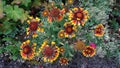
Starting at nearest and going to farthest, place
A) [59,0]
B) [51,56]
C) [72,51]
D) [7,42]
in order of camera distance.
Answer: [51,56] < [72,51] < [7,42] < [59,0]

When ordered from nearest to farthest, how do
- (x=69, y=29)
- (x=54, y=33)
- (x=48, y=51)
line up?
(x=48, y=51) → (x=69, y=29) → (x=54, y=33)

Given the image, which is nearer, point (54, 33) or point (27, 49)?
point (27, 49)

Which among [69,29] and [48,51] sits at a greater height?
[69,29]

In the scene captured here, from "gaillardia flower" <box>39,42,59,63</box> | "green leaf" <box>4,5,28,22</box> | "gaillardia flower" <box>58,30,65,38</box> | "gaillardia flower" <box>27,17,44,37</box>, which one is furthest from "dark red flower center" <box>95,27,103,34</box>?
"green leaf" <box>4,5,28,22</box>

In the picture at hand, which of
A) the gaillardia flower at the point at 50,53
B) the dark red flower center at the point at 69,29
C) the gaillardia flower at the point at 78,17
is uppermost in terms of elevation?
the gaillardia flower at the point at 78,17

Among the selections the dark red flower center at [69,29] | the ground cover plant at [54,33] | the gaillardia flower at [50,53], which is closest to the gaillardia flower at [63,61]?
the ground cover plant at [54,33]

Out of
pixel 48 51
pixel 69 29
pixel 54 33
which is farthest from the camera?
pixel 54 33

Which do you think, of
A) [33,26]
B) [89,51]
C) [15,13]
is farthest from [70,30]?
[15,13]

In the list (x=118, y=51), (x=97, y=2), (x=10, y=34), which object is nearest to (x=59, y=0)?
(x=97, y=2)

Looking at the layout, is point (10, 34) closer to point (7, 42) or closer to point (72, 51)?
point (7, 42)

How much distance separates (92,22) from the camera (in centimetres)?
317

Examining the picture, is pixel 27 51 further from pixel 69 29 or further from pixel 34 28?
pixel 69 29

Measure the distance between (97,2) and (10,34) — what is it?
1.11m

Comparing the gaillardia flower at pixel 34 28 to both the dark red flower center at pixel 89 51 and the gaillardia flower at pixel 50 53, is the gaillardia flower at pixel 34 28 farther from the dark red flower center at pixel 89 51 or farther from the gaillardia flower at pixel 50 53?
the dark red flower center at pixel 89 51
